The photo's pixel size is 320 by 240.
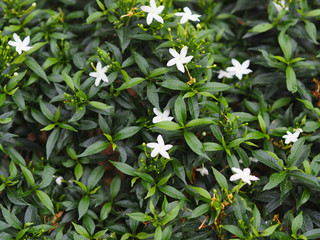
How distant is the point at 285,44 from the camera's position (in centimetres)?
299

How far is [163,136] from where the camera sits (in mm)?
2627

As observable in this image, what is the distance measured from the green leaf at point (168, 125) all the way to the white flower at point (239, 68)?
2.45 feet

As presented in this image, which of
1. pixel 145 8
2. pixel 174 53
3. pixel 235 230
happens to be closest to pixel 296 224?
pixel 235 230

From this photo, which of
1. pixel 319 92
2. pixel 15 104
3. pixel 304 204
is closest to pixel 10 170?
pixel 15 104

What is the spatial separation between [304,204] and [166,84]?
1.26 meters

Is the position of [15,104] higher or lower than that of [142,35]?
lower

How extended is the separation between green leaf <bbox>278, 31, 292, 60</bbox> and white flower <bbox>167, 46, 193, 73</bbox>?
865 millimetres

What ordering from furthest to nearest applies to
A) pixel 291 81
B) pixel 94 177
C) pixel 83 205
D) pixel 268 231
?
pixel 291 81
pixel 94 177
pixel 83 205
pixel 268 231

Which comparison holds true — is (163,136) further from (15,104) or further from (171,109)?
(15,104)

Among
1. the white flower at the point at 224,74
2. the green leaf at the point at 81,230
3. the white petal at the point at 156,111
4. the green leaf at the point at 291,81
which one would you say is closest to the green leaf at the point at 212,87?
the white petal at the point at 156,111

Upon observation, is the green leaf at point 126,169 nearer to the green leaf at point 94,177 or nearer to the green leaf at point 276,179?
the green leaf at point 94,177

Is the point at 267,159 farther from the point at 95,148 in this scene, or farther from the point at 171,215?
the point at 95,148

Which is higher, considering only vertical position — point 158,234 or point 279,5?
point 279,5

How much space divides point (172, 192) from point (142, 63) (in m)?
0.89
